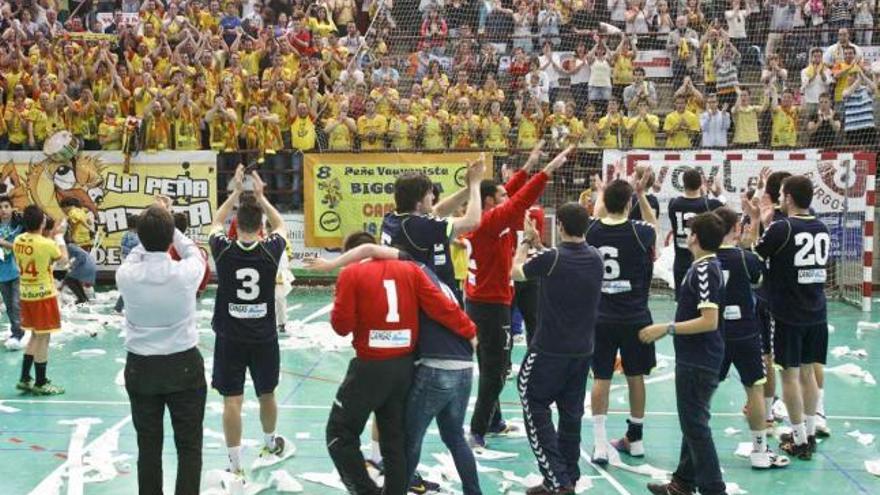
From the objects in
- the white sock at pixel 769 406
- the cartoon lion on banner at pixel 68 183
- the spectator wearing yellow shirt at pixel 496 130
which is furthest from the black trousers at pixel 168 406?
the cartoon lion on banner at pixel 68 183

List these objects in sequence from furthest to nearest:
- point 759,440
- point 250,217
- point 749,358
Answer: point 759,440 → point 749,358 → point 250,217

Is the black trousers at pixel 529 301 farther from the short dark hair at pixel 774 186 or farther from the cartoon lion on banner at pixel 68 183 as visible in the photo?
the cartoon lion on banner at pixel 68 183

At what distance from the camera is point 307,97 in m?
20.7

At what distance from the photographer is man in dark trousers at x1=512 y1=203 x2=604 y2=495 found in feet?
23.4

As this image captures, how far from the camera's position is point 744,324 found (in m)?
7.93

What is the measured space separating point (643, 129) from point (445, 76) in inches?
171

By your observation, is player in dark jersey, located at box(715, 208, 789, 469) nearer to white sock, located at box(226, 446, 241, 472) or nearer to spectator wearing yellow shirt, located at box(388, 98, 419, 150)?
white sock, located at box(226, 446, 241, 472)

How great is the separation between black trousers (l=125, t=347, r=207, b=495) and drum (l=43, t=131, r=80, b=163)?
1370cm

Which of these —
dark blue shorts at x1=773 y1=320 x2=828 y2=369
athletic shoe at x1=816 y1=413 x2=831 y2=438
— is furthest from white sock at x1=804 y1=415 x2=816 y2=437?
athletic shoe at x1=816 y1=413 x2=831 y2=438

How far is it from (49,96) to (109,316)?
6490 mm

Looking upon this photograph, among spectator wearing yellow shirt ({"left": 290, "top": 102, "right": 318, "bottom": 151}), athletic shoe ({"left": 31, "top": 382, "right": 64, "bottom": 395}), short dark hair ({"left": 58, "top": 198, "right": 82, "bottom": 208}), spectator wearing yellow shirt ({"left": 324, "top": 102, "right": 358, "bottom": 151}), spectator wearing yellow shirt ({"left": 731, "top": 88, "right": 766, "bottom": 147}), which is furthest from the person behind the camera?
spectator wearing yellow shirt ({"left": 290, "top": 102, "right": 318, "bottom": 151})

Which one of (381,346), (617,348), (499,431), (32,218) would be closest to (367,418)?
(381,346)

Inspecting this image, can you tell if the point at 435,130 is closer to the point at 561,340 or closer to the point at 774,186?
the point at 774,186

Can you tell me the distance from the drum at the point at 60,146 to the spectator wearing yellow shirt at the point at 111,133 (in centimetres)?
62
